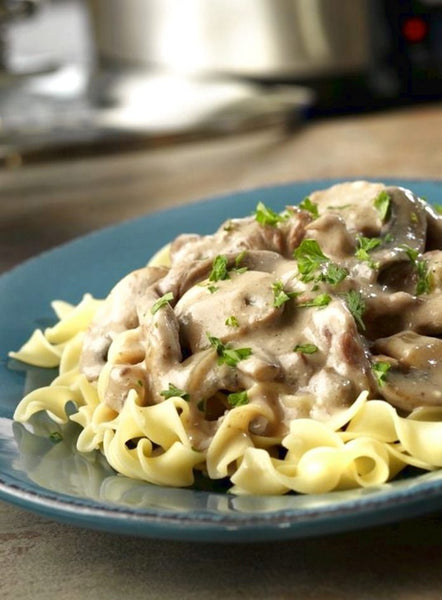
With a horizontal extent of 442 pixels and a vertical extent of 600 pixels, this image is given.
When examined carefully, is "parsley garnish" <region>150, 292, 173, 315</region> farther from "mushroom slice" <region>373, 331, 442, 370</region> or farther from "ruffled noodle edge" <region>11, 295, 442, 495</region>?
"mushroom slice" <region>373, 331, 442, 370</region>

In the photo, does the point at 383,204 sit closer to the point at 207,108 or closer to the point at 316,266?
the point at 316,266

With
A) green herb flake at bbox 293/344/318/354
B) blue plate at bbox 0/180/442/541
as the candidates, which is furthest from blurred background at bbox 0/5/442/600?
green herb flake at bbox 293/344/318/354

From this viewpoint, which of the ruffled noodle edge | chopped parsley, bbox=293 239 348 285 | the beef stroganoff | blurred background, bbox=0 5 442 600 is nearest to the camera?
the ruffled noodle edge

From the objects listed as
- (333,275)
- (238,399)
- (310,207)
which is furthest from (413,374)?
(310,207)

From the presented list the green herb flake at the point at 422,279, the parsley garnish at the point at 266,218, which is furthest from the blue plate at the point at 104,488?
the parsley garnish at the point at 266,218

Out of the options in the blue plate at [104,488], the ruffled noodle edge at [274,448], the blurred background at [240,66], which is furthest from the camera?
the blurred background at [240,66]

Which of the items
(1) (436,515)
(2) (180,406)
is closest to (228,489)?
(2) (180,406)

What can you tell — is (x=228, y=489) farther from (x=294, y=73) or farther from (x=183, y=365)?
(x=294, y=73)

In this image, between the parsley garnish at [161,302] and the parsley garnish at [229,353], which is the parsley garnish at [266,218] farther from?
the parsley garnish at [229,353]
